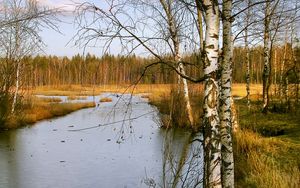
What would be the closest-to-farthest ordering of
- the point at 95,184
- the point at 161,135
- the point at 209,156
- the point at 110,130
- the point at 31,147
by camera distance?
the point at 209,156 < the point at 95,184 < the point at 31,147 < the point at 161,135 < the point at 110,130

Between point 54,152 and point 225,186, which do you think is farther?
point 54,152

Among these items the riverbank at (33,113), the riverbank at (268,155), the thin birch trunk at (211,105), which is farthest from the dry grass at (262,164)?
the riverbank at (33,113)

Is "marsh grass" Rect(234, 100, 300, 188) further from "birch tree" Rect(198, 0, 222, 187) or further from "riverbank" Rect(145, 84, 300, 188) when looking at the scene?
"birch tree" Rect(198, 0, 222, 187)

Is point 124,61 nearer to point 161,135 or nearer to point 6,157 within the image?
point 6,157

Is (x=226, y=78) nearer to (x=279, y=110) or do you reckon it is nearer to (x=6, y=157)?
(x=6, y=157)

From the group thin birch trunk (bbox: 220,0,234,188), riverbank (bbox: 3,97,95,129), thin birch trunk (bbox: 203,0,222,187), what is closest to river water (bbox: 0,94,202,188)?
thin birch trunk (bbox: 220,0,234,188)

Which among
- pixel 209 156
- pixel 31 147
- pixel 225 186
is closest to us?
pixel 209 156

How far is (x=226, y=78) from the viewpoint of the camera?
4.81 m

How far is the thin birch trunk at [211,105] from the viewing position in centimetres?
381

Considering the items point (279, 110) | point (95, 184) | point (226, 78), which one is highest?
point (226, 78)

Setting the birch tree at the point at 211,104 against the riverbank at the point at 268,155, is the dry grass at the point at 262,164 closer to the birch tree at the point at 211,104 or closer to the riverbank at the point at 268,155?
the riverbank at the point at 268,155

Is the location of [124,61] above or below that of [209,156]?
above

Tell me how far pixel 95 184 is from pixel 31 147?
5371 mm

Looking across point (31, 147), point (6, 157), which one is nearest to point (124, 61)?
point (6, 157)
